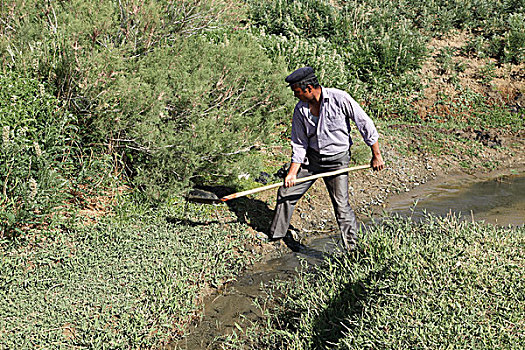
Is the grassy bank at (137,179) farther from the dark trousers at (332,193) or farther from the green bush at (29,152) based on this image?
the dark trousers at (332,193)

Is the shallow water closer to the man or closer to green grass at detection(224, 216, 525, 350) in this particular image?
the man

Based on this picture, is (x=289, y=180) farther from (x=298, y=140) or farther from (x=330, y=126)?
(x=330, y=126)

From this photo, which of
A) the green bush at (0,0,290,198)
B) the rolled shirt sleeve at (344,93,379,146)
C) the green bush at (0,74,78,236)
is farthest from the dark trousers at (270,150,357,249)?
the green bush at (0,74,78,236)

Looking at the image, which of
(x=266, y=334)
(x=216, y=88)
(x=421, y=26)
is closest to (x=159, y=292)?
(x=266, y=334)

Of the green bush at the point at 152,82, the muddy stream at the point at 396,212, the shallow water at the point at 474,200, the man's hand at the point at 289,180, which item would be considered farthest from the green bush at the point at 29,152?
the shallow water at the point at 474,200

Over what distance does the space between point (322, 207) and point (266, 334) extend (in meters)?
3.07

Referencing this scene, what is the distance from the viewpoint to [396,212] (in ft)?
22.7

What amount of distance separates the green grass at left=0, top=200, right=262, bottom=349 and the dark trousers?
2.00ft

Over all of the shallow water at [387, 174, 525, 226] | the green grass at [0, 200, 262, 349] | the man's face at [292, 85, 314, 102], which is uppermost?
the man's face at [292, 85, 314, 102]

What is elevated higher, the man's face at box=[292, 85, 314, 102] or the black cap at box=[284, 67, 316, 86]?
the black cap at box=[284, 67, 316, 86]

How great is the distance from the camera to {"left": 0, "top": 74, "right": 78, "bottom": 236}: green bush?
4.80 meters

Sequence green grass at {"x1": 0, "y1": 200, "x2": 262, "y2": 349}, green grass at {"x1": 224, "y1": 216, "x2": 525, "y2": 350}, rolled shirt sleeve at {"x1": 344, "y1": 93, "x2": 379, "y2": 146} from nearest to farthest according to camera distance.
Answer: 1. green grass at {"x1": 224, "y1": 216, "x2": 525, "y2": 350}
2. green grass at {"x1": 0, "y1": 200, "x2": 262, "y2": 349}
3. rolled shirt sleeve at {"x1": 344, "y1": 93, "x2": 379, "y2": 146}

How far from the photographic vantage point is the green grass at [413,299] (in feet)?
10.6

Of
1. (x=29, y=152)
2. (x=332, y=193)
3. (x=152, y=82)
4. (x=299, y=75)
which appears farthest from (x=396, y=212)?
(x=29, y=152)
